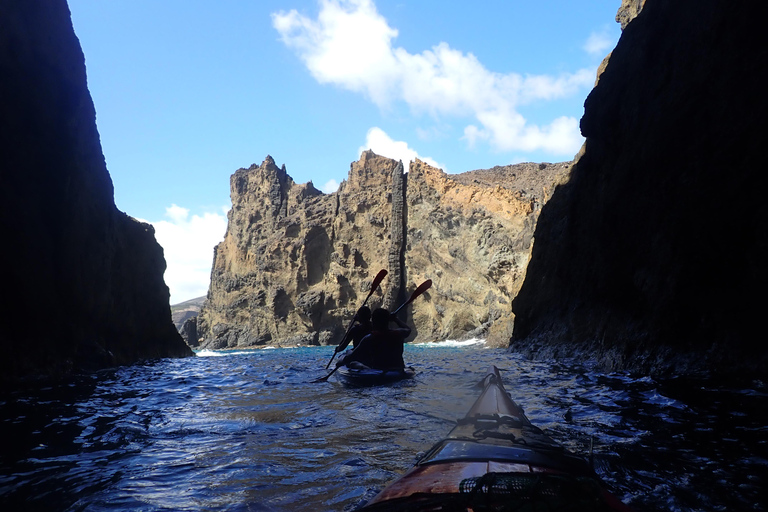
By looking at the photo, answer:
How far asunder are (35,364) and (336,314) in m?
44.1

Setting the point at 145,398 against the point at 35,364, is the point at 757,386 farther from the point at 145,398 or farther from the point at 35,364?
the point at 35,364

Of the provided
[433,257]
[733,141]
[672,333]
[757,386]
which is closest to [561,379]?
[672,333]

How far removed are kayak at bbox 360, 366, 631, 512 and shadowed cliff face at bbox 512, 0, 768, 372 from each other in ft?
12.0

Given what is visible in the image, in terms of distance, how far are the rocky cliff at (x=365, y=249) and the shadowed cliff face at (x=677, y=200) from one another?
25339mm

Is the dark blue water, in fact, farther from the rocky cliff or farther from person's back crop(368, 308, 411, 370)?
Result: the rocky cliff

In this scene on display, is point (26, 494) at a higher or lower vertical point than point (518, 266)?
lower

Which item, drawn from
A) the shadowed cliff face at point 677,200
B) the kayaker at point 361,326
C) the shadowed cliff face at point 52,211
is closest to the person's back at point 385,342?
the kayaker at point 361,326

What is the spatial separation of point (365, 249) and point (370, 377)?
1743 inches

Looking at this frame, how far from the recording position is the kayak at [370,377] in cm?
802

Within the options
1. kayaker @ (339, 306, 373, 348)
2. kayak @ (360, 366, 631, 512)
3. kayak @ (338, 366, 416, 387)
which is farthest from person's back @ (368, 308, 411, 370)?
kayak @ (360, 366, 631, 512)

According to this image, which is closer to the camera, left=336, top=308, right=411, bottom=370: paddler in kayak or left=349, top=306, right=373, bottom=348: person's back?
left=336, top=308, right=411, bottom=370: paddler in kayak

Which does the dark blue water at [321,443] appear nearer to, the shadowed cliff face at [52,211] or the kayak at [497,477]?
the kayak at [497,477]

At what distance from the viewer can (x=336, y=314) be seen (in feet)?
169

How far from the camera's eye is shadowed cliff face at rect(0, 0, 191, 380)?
7289mm
